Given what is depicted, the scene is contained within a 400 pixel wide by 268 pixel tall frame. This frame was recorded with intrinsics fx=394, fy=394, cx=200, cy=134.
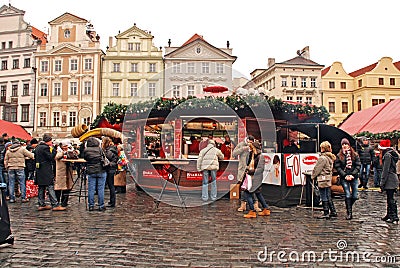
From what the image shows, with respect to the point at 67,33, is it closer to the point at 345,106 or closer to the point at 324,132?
the point at 345,106

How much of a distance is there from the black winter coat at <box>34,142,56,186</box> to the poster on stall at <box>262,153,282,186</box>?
5.09m

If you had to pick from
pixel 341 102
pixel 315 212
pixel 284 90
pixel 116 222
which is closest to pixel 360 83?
pixel 341 102

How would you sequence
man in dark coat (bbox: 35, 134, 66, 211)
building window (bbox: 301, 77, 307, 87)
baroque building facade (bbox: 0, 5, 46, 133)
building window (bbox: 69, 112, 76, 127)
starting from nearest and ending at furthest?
man in dark coat (bbox: 35, 134, 66, 211) → building window (bbox: 69, 112, 76, 127) → baroque building facade (bbox: 0, 5, 46, 133) → building window (bbox: 301, 77, 307, 87)

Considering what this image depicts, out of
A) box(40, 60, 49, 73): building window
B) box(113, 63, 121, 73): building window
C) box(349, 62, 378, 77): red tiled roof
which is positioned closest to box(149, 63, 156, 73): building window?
box(113, 63, 121, 73): building window

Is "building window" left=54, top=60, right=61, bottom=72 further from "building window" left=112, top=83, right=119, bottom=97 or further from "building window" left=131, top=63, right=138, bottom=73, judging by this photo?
"building window" left=131, top=63, right=138, bottom=73

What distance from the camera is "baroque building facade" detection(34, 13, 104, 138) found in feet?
128

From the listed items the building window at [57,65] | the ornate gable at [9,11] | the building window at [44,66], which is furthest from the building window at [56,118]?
the ornate gable at [9,11]

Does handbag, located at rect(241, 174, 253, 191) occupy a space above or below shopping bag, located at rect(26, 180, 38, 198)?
above

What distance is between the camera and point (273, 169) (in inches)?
380

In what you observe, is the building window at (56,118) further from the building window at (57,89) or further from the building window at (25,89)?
the building window at (25,89)

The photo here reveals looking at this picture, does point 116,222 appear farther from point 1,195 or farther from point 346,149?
point 346,149

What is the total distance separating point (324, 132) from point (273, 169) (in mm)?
1875

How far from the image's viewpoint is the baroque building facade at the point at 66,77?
39.2m

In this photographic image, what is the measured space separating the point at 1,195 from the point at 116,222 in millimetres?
2332
